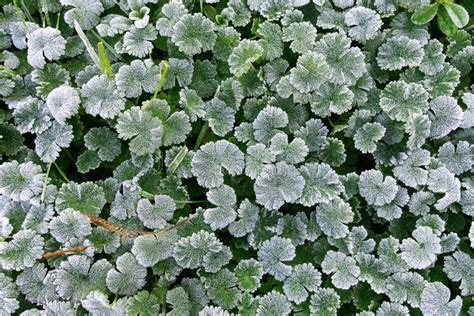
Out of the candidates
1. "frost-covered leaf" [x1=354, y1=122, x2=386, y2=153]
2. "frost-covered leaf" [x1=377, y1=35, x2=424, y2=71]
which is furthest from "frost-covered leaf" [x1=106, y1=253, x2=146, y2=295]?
"frost-covered leaf" [x1=377, y1=35, x2=424, y2=71]

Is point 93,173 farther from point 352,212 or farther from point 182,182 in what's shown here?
point 352,212

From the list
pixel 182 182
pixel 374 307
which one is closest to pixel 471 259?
pixel 374 307

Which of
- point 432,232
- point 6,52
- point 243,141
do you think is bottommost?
point 432,232

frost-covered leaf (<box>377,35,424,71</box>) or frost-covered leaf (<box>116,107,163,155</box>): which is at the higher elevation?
frost-covered leaf (<box>377,35,424,71</box>)

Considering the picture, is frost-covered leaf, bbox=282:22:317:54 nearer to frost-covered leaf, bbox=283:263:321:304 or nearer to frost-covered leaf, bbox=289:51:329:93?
frost-covered leaf, bbox=289:51:329:93

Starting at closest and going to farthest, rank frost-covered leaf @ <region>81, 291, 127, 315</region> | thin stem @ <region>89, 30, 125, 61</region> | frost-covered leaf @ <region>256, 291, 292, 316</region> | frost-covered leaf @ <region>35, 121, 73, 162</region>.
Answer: frost-covered leaf @ <region>81, 291, 127, 315</region> < frost-covered leaf @ <region>256, 291, 292, 316</region> < frost-covered leaf @ <region>35, 121, 73, 162</region> < thin stem @ <region>89, 30, 125, 61</region>

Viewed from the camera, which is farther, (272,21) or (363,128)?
(272,21)
